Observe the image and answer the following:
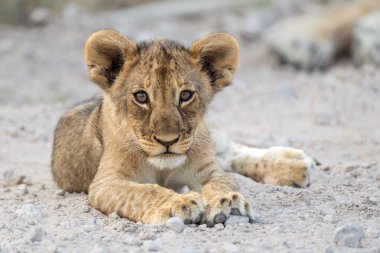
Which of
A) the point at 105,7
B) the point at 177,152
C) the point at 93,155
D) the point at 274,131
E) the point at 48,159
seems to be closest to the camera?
the point at 177,152

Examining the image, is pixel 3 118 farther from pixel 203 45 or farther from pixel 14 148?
pixel 203 45

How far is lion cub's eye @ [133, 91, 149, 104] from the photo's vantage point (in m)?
4.21

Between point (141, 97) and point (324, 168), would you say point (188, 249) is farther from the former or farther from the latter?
point (324, 168)

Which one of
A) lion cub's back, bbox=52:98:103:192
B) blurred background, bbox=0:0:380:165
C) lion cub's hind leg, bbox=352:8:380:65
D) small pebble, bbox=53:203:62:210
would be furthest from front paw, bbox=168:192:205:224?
lion cub's hind leg, bbox=352:8:380:65

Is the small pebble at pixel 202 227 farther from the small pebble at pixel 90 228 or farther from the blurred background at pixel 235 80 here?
the blurred background at pixel 235 80

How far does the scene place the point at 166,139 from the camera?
158 inches

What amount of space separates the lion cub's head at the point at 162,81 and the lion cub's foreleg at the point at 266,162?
0.74 metres

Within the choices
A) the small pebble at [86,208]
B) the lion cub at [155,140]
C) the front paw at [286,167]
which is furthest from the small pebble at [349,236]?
the front paw at [286,167]

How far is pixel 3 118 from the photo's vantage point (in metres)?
7.48

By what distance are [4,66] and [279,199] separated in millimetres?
6199

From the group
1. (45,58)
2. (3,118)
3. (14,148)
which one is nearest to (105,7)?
(45,58)

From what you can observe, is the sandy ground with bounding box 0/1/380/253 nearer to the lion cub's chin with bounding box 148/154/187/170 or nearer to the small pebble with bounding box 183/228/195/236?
the small pebble with bounding box 183/228/195/236

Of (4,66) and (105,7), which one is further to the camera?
(105,7)

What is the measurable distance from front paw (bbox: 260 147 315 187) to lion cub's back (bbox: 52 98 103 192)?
1078 millimetres
